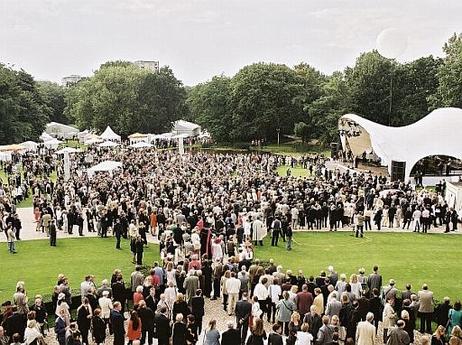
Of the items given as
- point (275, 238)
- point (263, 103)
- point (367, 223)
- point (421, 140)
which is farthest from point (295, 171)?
point (275, 238)

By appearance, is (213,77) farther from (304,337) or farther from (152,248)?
(304,337)

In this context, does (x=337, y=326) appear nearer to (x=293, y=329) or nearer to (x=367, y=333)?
(x=367, y=333)

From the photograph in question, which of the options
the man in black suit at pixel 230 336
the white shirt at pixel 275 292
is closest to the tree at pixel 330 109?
the white shirt at pixel 275 292

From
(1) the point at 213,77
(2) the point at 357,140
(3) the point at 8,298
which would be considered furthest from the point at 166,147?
(3) the point at 8,298

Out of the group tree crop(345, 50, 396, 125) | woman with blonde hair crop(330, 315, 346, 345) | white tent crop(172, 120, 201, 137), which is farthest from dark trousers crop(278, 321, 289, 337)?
white tent crop(172, 120, 201, 137)

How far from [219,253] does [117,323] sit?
19.8 feet

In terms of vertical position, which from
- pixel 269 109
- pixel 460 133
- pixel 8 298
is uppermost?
pixel 269 109

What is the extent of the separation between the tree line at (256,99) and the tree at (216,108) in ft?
0.42

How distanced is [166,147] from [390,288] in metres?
53.5

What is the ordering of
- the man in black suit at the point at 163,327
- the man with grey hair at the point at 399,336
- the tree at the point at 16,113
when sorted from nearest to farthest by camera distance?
the man with grey hair at the point at 399,336
the man in black suit at the point at 163,327
the tree at the point at 16,113

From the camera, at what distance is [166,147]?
63.7m

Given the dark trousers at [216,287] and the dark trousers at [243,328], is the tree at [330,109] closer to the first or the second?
the dark trousers at [216,287]

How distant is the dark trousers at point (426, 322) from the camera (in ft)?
37.9

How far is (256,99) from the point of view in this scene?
61.5 m
